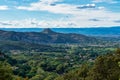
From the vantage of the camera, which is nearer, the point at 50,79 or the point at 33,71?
the point at 50,79

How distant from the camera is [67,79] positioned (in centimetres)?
7712

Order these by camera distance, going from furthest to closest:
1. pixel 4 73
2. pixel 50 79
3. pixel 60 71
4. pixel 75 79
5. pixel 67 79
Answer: pixel 60 71 → pixel 50 79 → pixel 67 79 → pixel 75 79 → pixel 4 73

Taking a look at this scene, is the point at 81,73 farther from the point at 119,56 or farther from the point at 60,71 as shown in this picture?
the point at 60,71

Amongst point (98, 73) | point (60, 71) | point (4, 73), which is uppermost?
point (4, 73)

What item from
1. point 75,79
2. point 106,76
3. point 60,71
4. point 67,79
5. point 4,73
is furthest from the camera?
point 60,71

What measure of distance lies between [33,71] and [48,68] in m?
22.8

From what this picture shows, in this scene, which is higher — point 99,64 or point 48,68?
point 99,64

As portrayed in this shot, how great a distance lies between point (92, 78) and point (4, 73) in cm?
2118

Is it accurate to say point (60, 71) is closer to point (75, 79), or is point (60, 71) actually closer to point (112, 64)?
point (75, 79)

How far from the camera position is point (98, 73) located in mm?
58750

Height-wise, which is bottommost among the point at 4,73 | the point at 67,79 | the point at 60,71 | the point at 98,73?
the point at 60,71

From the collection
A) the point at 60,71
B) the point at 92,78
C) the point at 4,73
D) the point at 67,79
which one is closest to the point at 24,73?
the point at 60,71

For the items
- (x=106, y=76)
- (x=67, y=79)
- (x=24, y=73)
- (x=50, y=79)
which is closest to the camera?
(x=106, y=76)

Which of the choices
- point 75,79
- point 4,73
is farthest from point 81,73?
point 4,73
